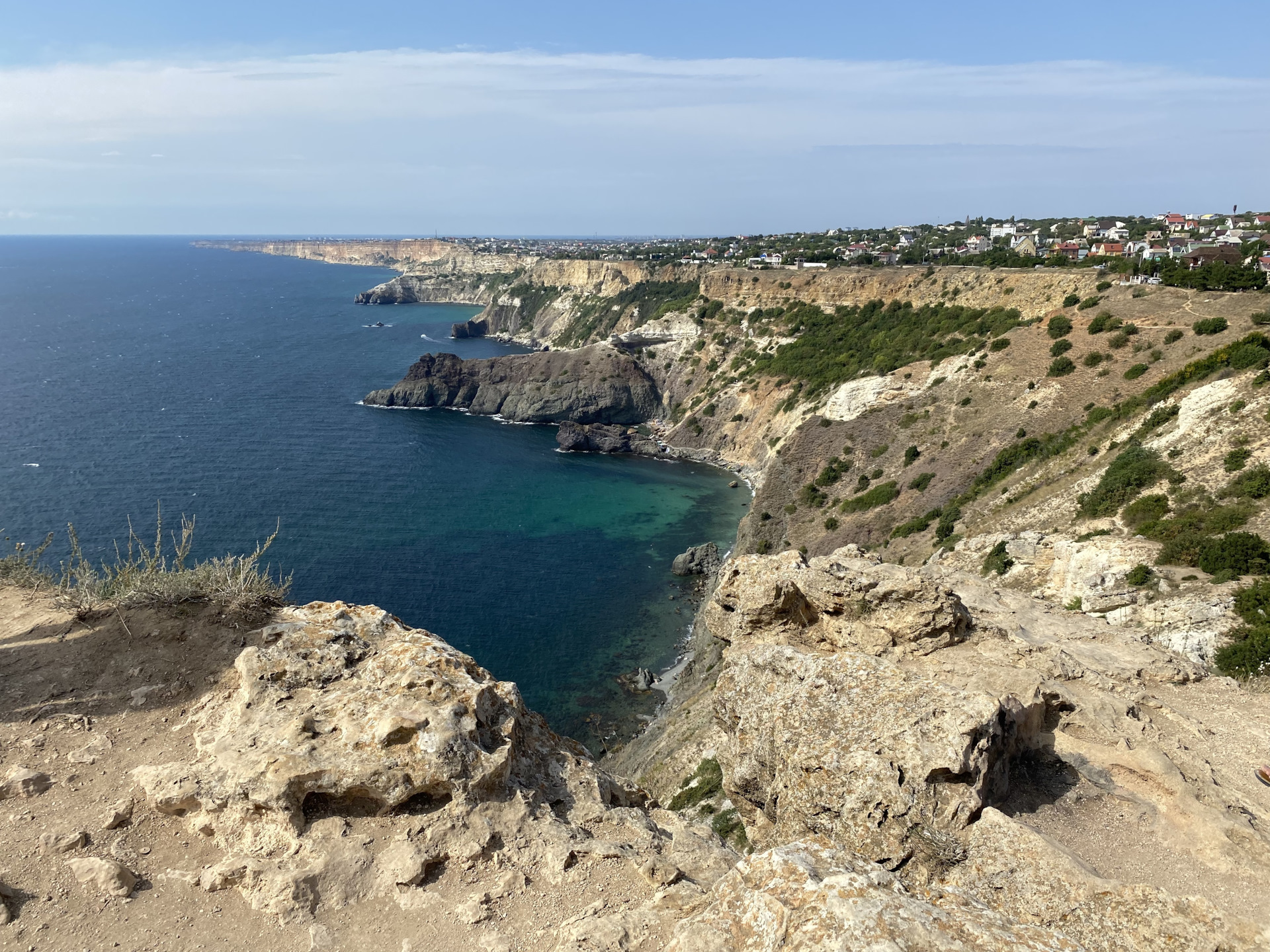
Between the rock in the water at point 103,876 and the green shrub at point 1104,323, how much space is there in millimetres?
51998

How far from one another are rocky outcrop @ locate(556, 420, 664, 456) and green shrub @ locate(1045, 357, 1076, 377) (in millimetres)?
41632

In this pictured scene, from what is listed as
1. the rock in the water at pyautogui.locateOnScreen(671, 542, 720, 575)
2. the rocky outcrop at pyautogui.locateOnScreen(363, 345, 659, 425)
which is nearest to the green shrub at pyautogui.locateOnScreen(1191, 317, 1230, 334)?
the rock in the water at pyautogui.locateOnScreen(671, 542, 720, 575)

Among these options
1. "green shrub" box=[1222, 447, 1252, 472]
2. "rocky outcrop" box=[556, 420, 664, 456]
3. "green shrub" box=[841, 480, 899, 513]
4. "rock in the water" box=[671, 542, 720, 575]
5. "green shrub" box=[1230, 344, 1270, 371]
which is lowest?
"rock in the water" box=[671, 542, 720, 575]

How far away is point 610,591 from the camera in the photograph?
1780 inches

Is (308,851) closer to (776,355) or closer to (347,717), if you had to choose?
(347,717)

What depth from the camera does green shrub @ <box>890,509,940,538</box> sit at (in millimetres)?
37156

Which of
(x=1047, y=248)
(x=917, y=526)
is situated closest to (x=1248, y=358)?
(x=917, y=526)

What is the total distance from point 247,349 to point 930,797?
5238 inches

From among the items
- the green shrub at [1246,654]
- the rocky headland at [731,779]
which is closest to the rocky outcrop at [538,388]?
the rocky headland at [731,779]

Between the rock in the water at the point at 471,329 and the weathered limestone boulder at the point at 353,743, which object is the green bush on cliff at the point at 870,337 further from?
the rock in the water at the point at 471,329

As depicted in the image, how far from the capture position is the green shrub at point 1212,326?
36.2 metres

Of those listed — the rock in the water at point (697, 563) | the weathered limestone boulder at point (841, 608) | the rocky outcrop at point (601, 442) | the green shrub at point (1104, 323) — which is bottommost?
the rock in the water at point (697, 563)

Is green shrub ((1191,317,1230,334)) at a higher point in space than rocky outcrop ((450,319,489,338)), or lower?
higher

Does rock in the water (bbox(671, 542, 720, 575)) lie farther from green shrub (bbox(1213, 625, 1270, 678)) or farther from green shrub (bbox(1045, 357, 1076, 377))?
green shrub (bbox(1213, 625, 1270, 678))
